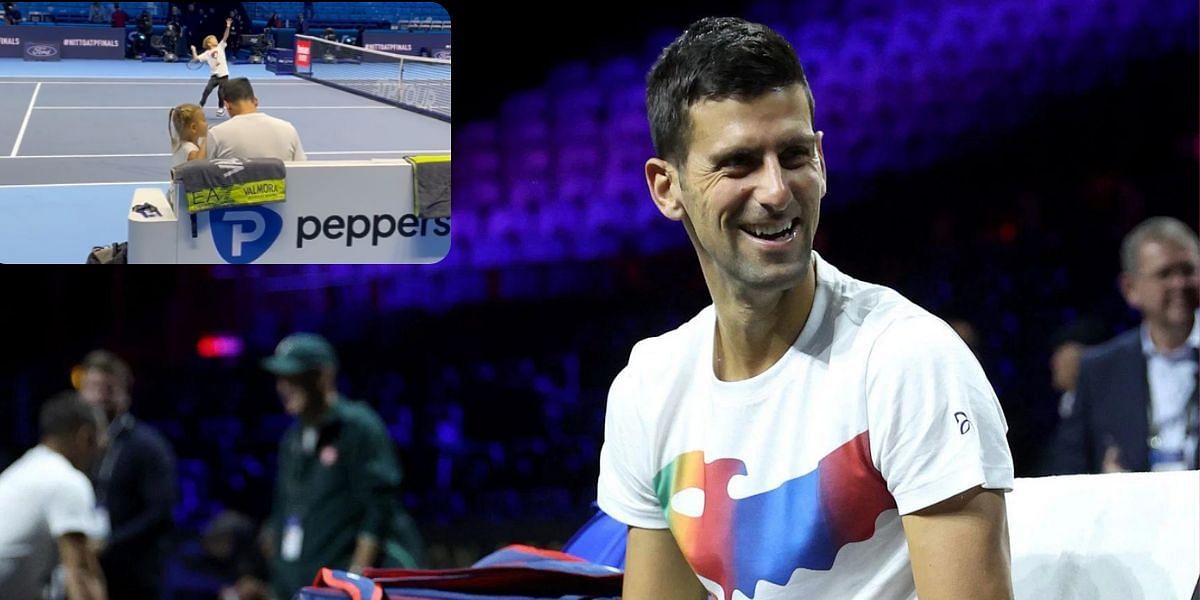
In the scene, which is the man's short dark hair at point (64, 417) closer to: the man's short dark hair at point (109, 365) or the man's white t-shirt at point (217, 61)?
the man's short dark hair at point (109, 365)

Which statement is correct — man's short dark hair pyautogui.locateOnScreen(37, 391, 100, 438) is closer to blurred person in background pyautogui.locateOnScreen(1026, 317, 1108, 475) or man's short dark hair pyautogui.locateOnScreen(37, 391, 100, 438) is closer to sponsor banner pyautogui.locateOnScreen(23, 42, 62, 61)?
sponsor banner pyautogui.locateOnScreen(23, 42, 62, 61)

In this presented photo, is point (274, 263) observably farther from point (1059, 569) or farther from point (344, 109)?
point (1059, 569)

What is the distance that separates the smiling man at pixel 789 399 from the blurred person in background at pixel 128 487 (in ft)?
7.37

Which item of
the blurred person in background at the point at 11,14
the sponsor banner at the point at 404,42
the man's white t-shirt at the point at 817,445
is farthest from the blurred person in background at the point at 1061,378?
the blurred person in background at the point at 11,14

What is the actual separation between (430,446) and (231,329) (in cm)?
61

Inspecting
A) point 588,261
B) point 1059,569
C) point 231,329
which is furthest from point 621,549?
point 231,329

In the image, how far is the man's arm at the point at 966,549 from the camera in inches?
46.8

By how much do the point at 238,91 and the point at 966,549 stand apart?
2.46m

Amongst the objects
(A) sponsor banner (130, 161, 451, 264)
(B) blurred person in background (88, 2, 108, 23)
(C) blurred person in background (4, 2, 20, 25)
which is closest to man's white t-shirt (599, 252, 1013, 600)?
(A) sponsor banner (130, 161, 451, 264)

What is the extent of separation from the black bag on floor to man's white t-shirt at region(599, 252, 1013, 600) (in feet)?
6.92

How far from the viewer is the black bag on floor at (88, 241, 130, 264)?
321 centimetres

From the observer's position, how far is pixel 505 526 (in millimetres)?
3457

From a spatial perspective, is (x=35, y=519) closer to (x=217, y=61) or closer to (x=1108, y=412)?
(x=217, y=61)

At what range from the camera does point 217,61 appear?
10.4 ft
